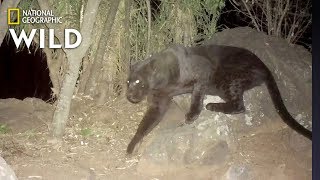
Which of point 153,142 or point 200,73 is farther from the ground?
point 200,73

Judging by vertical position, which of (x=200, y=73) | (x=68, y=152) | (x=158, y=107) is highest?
(x=200, y=73)

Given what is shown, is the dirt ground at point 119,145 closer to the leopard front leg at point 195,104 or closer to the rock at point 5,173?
the leopard front leg at point 195,104

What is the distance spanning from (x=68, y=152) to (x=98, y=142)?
0.24 meters

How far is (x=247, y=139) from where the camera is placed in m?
3.49

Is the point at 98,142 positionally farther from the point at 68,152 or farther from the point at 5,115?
the point at 5,115

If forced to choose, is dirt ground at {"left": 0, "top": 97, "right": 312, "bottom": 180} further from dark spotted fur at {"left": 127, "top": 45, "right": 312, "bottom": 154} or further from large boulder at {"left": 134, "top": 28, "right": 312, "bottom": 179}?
dark spotted fur at {"left": 127, "top": 45, "right": 312, "bottom": 154}

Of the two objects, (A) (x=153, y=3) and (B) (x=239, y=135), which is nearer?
(B) (x=239, y=135)

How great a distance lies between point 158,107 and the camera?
3.66 metres

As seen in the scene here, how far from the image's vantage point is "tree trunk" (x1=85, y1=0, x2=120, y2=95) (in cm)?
402

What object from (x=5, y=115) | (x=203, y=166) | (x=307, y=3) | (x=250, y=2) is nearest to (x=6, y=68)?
(x=5, y=115)

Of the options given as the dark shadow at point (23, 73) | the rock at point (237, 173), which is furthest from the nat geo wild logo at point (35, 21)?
the rock at point (237, 173)

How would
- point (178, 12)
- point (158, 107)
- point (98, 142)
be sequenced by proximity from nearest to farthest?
point (98, 142) < point (158, 107) < point (178, 12)

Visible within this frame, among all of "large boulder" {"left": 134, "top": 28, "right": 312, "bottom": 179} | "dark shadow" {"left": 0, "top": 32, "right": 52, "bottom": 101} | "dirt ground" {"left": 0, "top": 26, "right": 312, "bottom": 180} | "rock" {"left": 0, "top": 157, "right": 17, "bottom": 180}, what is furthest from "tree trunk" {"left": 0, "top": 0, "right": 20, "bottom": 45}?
"large boulder" {"left": 134, "top": 28, "right": 312, "bottom": 179}

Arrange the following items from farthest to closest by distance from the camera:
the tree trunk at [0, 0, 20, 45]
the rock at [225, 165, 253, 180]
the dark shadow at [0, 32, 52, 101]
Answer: the dark shadow at [0, 32, 52, 101], the tree trunk at [0, 0, 20, 45], the rock at [225, 165, 253, 180]
